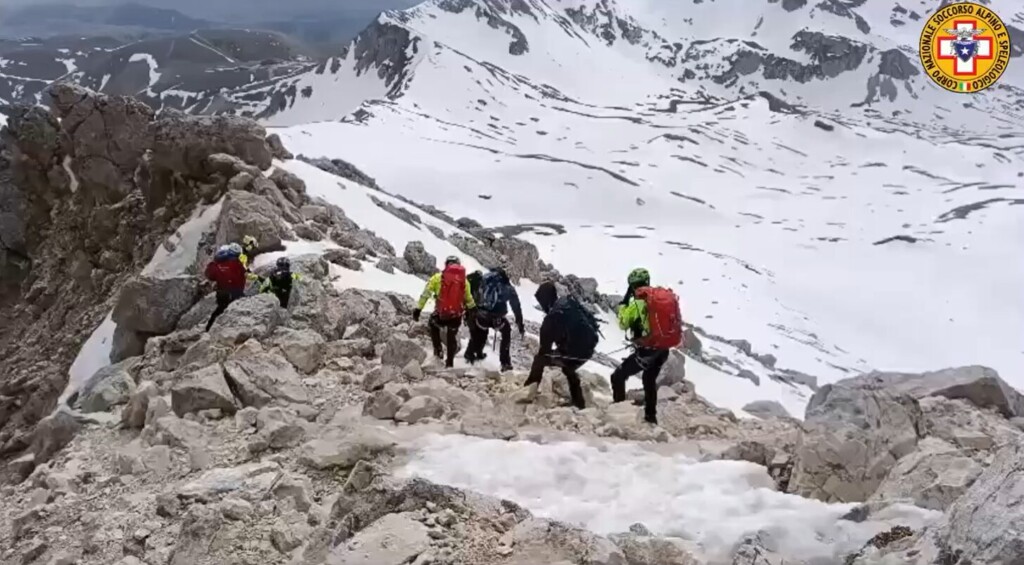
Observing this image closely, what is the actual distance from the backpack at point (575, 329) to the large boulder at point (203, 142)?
16416 mm

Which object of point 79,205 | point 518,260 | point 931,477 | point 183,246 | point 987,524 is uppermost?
point 987,524

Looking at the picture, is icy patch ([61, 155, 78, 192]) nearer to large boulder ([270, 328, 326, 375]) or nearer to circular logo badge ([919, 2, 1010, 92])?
large boulder ([270, 328, 326, 375])

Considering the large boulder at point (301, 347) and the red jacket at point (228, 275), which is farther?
the red jacket at point (228, 275)

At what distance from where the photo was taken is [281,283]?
53.8ft

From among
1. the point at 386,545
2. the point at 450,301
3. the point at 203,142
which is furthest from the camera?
the point at 203,142

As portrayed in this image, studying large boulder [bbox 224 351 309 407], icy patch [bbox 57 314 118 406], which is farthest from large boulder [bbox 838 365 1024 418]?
icy patch [bbox 57 314 118 406]

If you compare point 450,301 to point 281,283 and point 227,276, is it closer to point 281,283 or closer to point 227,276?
point 281,283

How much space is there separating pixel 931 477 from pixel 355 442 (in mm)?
5847

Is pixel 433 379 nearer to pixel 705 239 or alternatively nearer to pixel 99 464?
pixel 99 464

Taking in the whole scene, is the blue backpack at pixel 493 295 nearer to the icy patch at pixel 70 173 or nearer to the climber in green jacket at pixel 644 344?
the climber in green jacket at pixel 644 344

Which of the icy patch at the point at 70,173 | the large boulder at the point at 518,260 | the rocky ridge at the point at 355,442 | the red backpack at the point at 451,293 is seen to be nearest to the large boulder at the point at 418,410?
the rocky ridge at the point at 355,442

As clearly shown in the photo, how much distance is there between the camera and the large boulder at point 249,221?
20.8 meters

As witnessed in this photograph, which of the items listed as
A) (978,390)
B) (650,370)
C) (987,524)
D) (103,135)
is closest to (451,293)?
(650,370)

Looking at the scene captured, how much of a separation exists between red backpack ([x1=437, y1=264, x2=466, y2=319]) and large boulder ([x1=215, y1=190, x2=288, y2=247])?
7.71 meters
